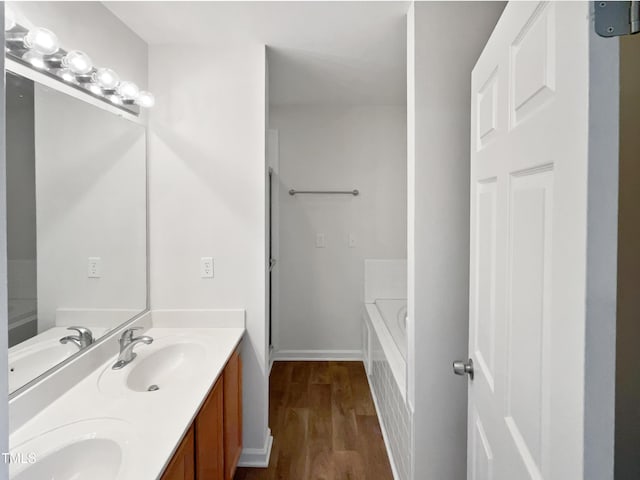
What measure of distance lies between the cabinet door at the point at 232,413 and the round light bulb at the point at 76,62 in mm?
1360

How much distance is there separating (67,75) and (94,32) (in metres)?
0.34

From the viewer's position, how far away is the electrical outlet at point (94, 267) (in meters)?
1.54

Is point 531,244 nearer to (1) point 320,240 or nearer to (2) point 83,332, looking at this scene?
(2) point 83,332

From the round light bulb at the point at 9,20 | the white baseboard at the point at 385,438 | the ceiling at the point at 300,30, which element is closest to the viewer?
the round light bulb at the point at 9,20

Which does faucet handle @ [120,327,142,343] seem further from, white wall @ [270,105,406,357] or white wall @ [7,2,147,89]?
white wall @ [270,105,406,357]

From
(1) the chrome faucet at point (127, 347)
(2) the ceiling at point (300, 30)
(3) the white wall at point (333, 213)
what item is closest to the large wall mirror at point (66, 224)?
(1) the chrome faucet at point (127, 347)

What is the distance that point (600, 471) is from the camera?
512mm

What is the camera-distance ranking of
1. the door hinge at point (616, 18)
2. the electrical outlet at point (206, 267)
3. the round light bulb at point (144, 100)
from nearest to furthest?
the door hinge at point (616, 18), the round light bulb at point (144, 100), the electrical outlet at point (206, 267)

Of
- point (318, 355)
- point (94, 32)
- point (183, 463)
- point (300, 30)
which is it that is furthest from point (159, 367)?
point (318, 355)

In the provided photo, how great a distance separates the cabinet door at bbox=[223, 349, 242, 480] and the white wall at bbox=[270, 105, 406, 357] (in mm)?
1493

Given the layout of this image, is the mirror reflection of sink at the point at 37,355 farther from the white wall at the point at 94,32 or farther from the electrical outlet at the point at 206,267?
the white wall at the point at 94,32

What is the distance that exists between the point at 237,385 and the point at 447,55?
1.85m

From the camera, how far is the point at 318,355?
3402 mm

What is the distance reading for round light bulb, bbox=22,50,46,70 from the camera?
46.8 inches
